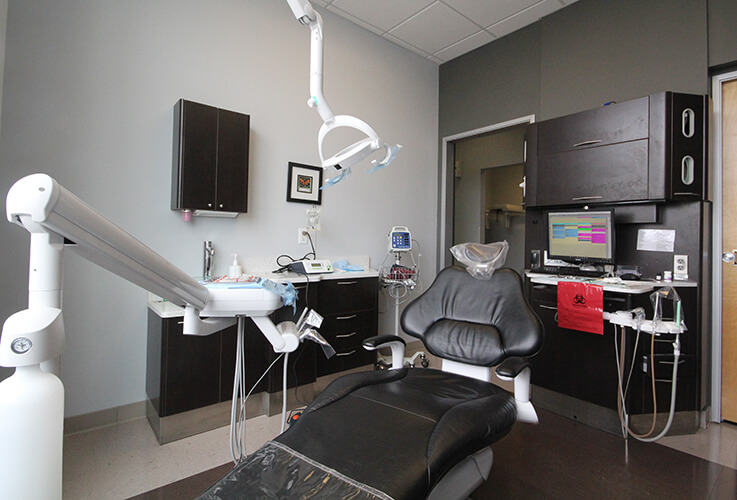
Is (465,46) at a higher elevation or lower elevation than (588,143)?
higher

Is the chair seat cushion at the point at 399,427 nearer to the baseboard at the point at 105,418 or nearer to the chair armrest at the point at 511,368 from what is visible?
the chair armrest at the point at 511,368

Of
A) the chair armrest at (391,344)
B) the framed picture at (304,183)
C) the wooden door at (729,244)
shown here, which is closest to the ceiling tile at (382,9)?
the framed picture at (304,183)

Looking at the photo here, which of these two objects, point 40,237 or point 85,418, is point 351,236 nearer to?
point 85,418

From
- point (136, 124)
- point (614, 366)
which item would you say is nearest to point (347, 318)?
point (614, 366)

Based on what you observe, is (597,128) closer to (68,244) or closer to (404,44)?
(404,44)

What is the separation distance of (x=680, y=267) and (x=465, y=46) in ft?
9.78

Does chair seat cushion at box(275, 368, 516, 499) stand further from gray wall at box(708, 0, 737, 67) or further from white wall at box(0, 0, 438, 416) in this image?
gray wall at box(708, 0, 737, 67)

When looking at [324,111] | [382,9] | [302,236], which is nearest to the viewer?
[324,111]

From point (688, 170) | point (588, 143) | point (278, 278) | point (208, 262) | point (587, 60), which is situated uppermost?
point (587, 60)

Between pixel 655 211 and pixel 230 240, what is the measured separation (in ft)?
10.4

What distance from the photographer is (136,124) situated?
2.44 meters

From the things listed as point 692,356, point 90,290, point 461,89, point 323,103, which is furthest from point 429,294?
point 461,89

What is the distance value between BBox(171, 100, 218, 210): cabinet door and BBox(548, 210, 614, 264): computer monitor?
264cm

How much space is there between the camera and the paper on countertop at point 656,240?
2.65 metres
